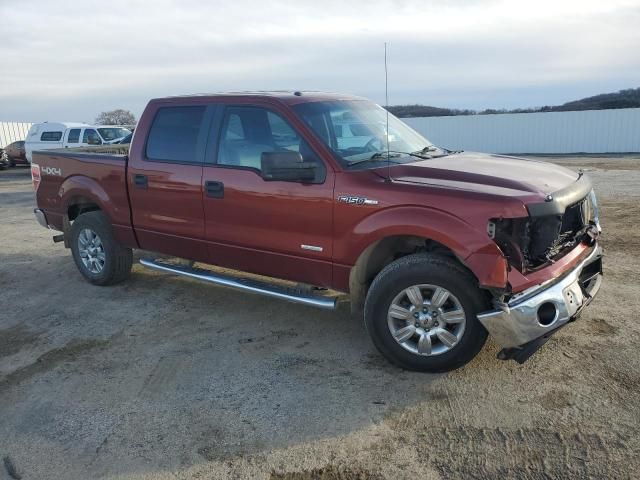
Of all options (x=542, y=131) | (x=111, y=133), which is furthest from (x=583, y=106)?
(x=111, y=133)

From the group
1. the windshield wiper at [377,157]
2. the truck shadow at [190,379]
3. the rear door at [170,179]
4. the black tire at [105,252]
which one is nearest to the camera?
the truck shadow at [190,379]

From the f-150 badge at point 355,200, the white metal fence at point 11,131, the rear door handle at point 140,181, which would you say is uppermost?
the white metal fence at point 11,131

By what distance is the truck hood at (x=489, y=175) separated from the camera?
3.68 meters

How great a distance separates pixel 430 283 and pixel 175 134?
2908mm

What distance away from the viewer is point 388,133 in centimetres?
482

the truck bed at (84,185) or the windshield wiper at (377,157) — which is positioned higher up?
the windshield wiper at (377,157)

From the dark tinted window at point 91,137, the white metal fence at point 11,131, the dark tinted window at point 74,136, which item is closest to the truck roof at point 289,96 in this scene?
the dark tinted window at point 91,137

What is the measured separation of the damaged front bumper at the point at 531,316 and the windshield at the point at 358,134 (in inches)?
58.8

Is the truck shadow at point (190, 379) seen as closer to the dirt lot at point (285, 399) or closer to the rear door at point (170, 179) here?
the dirt lot at point (285, 399)

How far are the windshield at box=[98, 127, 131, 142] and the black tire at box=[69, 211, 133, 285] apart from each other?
1447cm

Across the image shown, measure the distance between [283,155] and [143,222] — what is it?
7.11 feet

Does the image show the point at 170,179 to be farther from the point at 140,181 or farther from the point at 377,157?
the point at 377,157

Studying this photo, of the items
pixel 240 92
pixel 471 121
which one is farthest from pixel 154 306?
pixel 471 121

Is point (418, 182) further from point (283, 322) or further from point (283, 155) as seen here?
point (283, 322)
